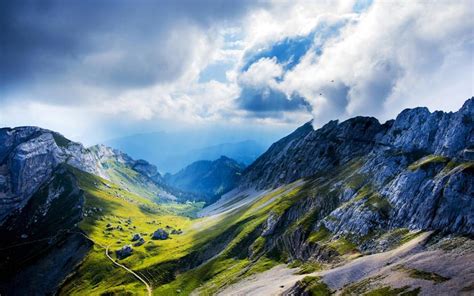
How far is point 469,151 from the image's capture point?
198375 mm

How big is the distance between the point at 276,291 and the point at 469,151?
5090 inches

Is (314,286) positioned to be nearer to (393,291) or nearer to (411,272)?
(393,291)

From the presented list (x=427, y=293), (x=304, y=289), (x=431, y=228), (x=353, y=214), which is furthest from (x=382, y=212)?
(x=427, y=293)

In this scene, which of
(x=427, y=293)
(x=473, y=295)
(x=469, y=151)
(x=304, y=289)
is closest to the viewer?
(x=473, y=295)

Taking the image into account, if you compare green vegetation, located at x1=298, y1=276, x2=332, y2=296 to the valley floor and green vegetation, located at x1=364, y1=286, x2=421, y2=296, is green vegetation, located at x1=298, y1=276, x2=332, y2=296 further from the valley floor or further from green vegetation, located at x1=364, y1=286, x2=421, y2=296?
green vegetation, located at x1=364, y1=286, x2=421, y2=296

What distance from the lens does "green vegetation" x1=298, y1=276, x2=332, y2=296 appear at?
132238 mm

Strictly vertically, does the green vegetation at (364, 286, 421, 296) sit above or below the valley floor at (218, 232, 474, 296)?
below

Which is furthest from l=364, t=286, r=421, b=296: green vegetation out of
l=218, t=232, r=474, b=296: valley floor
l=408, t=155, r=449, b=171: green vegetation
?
l=408, t=155, r=449, b=171: green vegetation

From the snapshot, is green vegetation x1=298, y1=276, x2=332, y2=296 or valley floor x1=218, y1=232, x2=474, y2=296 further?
green vegetation x1=298, y1=276, x2=332, y2=296

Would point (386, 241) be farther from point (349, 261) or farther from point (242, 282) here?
point (242, 282)

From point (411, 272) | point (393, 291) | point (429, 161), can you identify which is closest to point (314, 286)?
point (393, 291)

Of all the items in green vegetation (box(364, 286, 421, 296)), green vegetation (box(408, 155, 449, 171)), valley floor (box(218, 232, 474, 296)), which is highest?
green vegetation (box(408, 155, 449, 171))

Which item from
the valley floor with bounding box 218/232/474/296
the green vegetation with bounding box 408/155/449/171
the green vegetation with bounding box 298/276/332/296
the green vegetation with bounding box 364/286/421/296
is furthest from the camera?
the green vegetation with bounding box 408/155/449/171

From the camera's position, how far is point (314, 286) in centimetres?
13700
